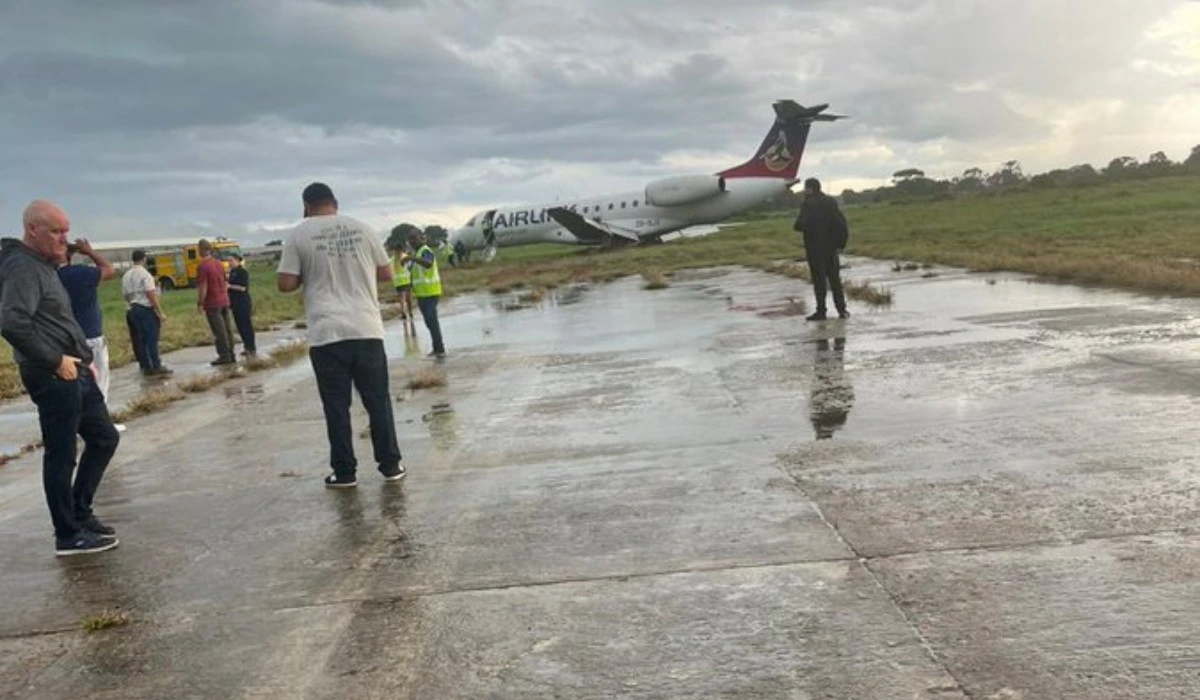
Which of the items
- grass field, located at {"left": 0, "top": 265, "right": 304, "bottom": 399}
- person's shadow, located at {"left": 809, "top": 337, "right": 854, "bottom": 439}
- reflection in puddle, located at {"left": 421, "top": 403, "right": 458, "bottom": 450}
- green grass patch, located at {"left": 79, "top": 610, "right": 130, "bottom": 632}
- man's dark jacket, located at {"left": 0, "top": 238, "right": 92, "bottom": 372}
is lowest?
grass field, located at {"left": 0, "top": 265, "right": 304, "bottom": 399}

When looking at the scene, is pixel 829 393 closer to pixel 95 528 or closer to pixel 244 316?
pixel 95 528

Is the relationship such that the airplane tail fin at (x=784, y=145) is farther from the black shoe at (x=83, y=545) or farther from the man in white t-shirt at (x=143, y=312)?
the black shoe at (x=83, y=545)

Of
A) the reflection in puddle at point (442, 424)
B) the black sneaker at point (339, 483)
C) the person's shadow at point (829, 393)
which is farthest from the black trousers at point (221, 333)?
the black sneaker at point (339, 483)

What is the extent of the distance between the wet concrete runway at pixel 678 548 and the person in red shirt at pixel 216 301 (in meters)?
6.23

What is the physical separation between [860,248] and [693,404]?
27048mm

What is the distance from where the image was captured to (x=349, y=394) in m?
6.77

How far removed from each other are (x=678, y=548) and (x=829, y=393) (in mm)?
3942

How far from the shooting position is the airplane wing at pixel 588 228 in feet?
157

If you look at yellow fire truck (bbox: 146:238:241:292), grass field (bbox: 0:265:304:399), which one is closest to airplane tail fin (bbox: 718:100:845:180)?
grass field (bbox: 0:265:304:399)

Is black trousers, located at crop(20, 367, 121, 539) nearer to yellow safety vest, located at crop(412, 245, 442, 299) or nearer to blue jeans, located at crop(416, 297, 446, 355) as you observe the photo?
blue jeans, located at crop(416, 297, 446, 355)

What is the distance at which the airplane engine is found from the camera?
1853 inches

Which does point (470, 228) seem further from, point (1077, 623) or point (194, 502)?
point (1077, 623)

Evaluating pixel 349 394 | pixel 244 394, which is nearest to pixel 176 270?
pixel 244 394

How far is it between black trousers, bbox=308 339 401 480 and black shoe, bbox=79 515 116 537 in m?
1.35
